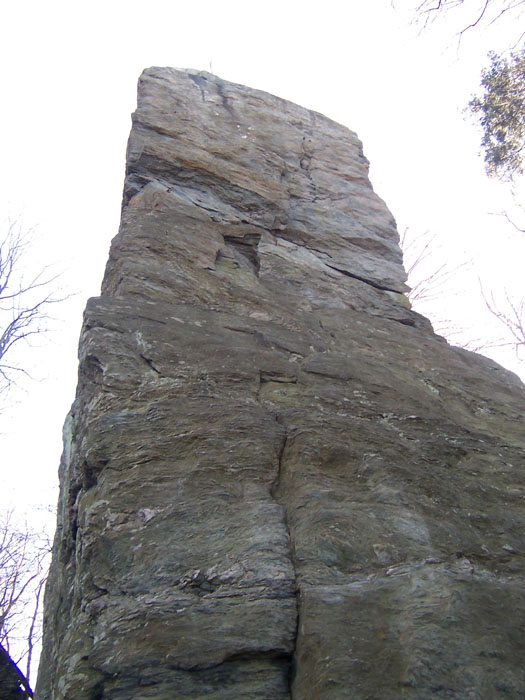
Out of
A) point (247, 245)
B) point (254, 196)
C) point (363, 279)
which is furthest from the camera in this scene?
point (254, 196)

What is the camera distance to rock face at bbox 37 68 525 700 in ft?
6.52

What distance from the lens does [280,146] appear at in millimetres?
5566

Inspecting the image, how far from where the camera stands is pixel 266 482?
2625 millimetres

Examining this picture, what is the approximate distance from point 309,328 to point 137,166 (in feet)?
6.06

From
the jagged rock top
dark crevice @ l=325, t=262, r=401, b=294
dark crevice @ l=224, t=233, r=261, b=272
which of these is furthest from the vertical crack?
dark crevice @ l=325, t=262, r=401, b=294

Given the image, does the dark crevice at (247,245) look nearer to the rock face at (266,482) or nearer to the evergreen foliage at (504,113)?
the rock face at (266,482)

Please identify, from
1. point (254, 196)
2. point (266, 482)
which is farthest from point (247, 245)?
point (266, 482)

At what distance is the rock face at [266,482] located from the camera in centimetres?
199

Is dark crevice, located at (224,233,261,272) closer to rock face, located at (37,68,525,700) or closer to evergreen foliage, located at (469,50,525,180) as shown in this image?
rock face, located at (37,68,525,700)

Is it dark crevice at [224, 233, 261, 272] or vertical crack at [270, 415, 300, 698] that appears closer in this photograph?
vertical crack at [270, 415, 300, 698]

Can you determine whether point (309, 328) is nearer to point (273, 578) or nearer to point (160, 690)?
point (273, 578)

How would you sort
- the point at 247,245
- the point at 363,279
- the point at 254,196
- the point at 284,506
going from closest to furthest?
the point at 284,506
the point at 247,245
the point at 363,279
the point at 254,196

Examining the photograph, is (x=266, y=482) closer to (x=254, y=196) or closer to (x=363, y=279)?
(x=363, y=279)

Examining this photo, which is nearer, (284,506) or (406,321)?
(284,506)
